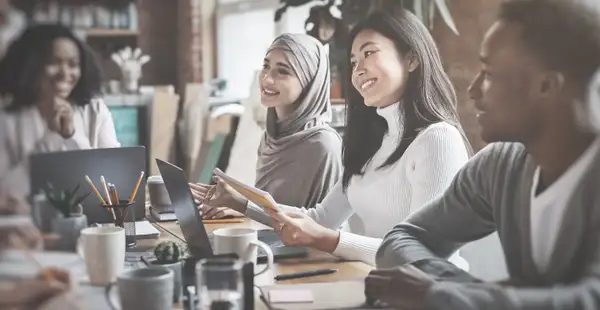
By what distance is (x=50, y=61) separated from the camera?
1070mm

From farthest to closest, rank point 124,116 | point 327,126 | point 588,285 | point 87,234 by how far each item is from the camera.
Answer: point 327,126 → point 124,116 → point 87,234 → point 588,285

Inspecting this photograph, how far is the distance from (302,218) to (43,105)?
23.8 inches

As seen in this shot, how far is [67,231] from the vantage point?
1.10m

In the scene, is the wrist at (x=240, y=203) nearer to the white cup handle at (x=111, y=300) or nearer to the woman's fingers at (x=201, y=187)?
the woman's fingers at (x=201, y=187)

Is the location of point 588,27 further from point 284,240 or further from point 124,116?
point 124,116

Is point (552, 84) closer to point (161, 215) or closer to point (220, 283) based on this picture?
point (220, 283)

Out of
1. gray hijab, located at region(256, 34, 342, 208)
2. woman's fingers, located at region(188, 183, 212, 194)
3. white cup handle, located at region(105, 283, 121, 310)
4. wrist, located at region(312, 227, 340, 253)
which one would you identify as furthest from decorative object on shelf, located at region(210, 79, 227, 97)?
white cup handle, located at region(105, 283, 121, 310)

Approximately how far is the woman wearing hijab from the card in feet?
1.65

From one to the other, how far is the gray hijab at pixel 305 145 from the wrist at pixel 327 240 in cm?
28

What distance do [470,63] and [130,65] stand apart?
684mm

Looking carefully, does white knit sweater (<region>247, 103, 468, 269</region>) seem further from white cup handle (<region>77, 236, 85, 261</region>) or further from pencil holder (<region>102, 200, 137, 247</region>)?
white cup handle (<region>77, 236, 85, 261</region>)

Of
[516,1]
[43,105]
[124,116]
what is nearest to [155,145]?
[124,116]

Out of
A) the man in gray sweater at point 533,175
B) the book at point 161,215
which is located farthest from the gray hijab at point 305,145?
the man in gray sweater at point 533,175

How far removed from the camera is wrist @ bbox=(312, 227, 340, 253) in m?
1.44
